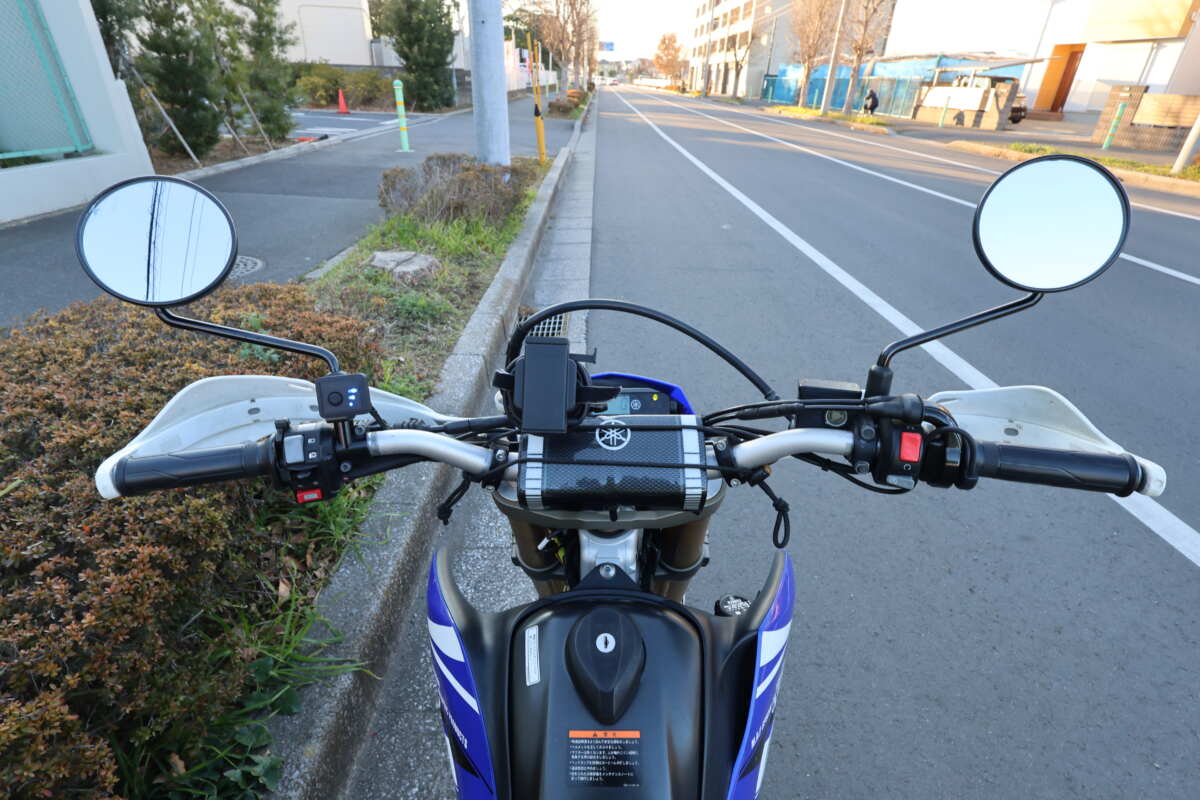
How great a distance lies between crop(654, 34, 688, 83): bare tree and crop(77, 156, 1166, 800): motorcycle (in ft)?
407

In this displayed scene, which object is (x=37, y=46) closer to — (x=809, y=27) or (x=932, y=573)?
(x=932, y=573)

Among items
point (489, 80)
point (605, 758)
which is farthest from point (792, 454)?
point (489, 80)

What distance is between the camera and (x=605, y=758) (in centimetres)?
93

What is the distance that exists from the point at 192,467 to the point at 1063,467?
4.94ft

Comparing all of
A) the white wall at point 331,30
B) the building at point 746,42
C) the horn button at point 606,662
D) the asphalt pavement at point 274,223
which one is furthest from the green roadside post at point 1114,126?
the building at point 746,42

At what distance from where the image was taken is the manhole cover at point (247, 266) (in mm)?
5652

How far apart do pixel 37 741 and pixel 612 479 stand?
1214 mm

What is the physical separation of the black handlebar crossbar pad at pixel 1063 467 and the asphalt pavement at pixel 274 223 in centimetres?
478

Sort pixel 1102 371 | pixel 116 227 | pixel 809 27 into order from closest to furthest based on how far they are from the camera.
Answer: pixel 116 227 < pixel 1102 371 < pixel 809 27

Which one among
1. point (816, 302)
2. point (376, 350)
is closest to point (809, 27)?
point (816, 302)

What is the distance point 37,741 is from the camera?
1.18 metres

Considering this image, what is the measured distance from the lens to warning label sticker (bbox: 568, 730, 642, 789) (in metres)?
0.91

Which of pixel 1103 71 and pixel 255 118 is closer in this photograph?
pixel 255 118

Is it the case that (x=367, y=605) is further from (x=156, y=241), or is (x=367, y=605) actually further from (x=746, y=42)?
(x=746, y=42)
